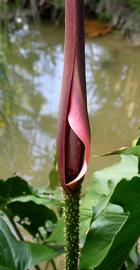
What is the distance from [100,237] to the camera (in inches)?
27.2

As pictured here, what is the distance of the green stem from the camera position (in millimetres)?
553

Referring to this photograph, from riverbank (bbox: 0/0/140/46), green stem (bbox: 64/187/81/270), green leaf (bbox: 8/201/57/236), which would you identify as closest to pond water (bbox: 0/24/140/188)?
riverbank (bbox: 0/0/140/46)

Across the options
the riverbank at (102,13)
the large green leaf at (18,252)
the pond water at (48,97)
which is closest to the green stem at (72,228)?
the large green leaf at (18,252)

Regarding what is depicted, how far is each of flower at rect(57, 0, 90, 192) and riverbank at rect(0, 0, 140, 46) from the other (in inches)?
132

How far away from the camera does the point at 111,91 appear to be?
3.14 m

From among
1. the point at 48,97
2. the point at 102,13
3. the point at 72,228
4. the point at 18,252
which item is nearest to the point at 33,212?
the point at 18,252

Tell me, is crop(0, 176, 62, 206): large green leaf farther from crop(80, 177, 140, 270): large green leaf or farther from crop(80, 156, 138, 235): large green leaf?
crop(80, 177, 140, 270): large green leaf

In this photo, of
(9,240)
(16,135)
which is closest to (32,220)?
(9,240)

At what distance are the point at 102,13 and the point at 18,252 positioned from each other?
12.0 feet

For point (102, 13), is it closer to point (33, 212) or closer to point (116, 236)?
point (33, 212)

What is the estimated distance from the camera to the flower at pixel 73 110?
51 cm

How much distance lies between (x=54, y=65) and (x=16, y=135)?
102 cm

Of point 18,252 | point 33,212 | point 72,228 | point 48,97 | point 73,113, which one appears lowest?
point 48,97

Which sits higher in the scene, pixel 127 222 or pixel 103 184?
pixel 127 222
